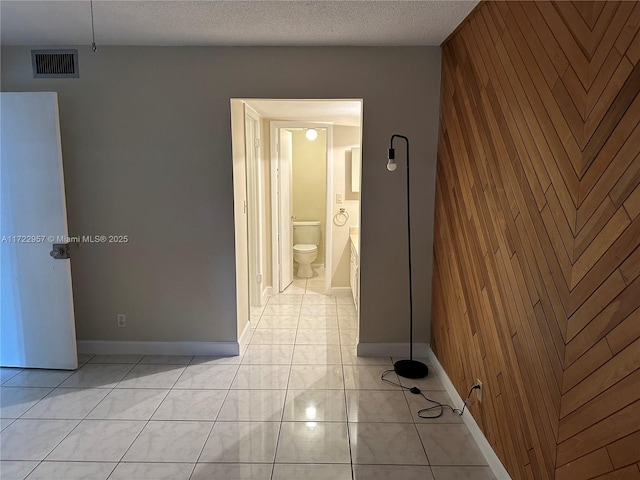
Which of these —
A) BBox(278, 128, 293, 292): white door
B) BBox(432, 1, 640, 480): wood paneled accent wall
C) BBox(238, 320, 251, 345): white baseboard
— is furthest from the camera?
BBox(278, 128, 293, 292): white door

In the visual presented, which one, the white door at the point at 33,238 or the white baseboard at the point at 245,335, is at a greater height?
the white door at the point at 33,238

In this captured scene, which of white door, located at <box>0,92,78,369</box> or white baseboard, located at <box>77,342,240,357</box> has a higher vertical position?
white door, located at <box>0,92,78,369</box>

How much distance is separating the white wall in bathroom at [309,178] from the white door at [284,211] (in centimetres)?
119

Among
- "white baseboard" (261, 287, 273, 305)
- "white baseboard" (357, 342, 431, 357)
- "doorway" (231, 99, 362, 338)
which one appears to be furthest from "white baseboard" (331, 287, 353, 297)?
"white baseboard" (357, 342, 431, 357)

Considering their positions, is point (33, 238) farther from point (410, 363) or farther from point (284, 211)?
point (410, 363)

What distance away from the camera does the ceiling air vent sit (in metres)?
3.21

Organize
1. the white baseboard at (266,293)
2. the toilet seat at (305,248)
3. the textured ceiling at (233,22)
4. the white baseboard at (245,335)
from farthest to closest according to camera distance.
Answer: the toilet seat at (305,248) < the white baseboard at (266,293) < the white baseboard at (245,335) < the textured ceiling at (233,22)

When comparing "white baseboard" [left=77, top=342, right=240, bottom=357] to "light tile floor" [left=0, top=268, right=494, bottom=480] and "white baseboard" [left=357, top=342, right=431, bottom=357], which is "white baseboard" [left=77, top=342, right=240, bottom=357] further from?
"white baseboard" [left=357, top=342, right=431, bottom=357]

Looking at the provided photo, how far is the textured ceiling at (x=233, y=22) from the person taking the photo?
2430 millimetres

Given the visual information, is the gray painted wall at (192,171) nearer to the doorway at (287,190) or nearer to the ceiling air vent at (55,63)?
the ceiling air vent at (55,63)

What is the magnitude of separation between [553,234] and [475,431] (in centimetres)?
138

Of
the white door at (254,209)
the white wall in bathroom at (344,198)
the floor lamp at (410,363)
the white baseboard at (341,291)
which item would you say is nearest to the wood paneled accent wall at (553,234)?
the floor lamp at (410,363)

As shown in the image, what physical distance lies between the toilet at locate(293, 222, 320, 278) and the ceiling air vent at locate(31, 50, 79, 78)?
139 inches

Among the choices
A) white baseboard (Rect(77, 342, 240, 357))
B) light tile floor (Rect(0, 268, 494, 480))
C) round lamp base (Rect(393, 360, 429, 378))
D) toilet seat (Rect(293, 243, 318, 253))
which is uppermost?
toilet seat (Rect(293, 243, 318, 253))
